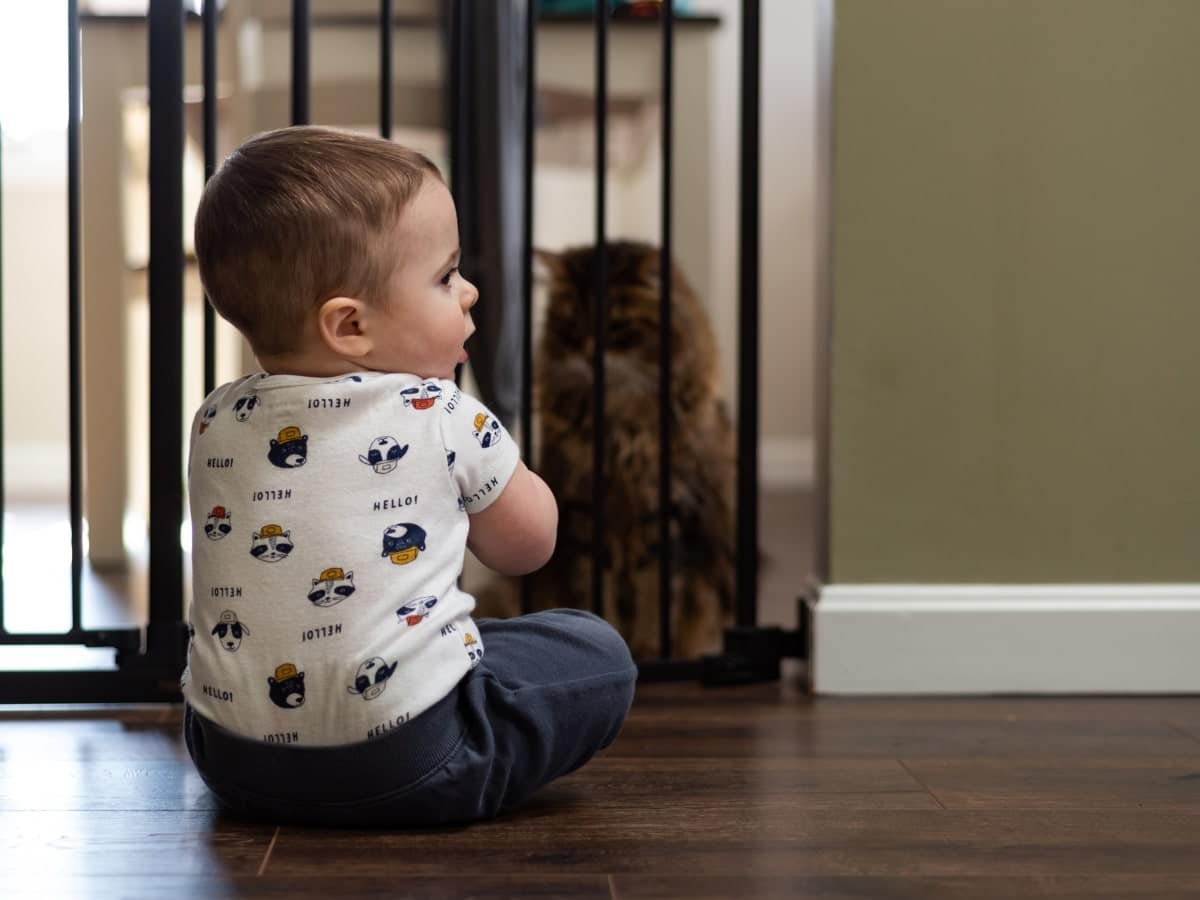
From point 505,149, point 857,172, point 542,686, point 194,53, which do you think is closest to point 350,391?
point 542,686

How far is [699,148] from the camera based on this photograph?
2.16 meters

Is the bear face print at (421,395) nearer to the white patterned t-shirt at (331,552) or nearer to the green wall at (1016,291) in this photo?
the white patterned t-shirt at (331,552)

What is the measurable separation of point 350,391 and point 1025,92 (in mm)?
845

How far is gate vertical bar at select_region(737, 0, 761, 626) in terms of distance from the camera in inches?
55.4

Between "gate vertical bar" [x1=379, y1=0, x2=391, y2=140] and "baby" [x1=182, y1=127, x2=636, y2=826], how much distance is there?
0.41 m

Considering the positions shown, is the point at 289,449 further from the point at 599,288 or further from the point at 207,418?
the point at 599,288

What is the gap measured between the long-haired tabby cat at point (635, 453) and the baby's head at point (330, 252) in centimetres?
66

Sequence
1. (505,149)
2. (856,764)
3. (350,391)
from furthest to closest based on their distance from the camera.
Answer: (505,149) < (856,764) < (350,391)

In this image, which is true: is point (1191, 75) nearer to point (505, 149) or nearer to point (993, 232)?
point (993, 232)

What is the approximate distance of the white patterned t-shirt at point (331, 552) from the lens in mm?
881

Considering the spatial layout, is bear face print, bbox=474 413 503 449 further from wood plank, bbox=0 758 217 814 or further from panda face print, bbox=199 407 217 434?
wood plank, bbox=0 758 217 814

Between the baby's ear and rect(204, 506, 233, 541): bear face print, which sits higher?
the baby's ear

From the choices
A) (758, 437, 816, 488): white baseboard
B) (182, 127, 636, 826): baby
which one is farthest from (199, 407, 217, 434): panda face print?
(758, 437, 816, 488): white baseboard

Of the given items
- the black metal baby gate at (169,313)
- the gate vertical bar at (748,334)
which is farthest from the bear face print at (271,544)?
the gate vertical bar at (748,334)
